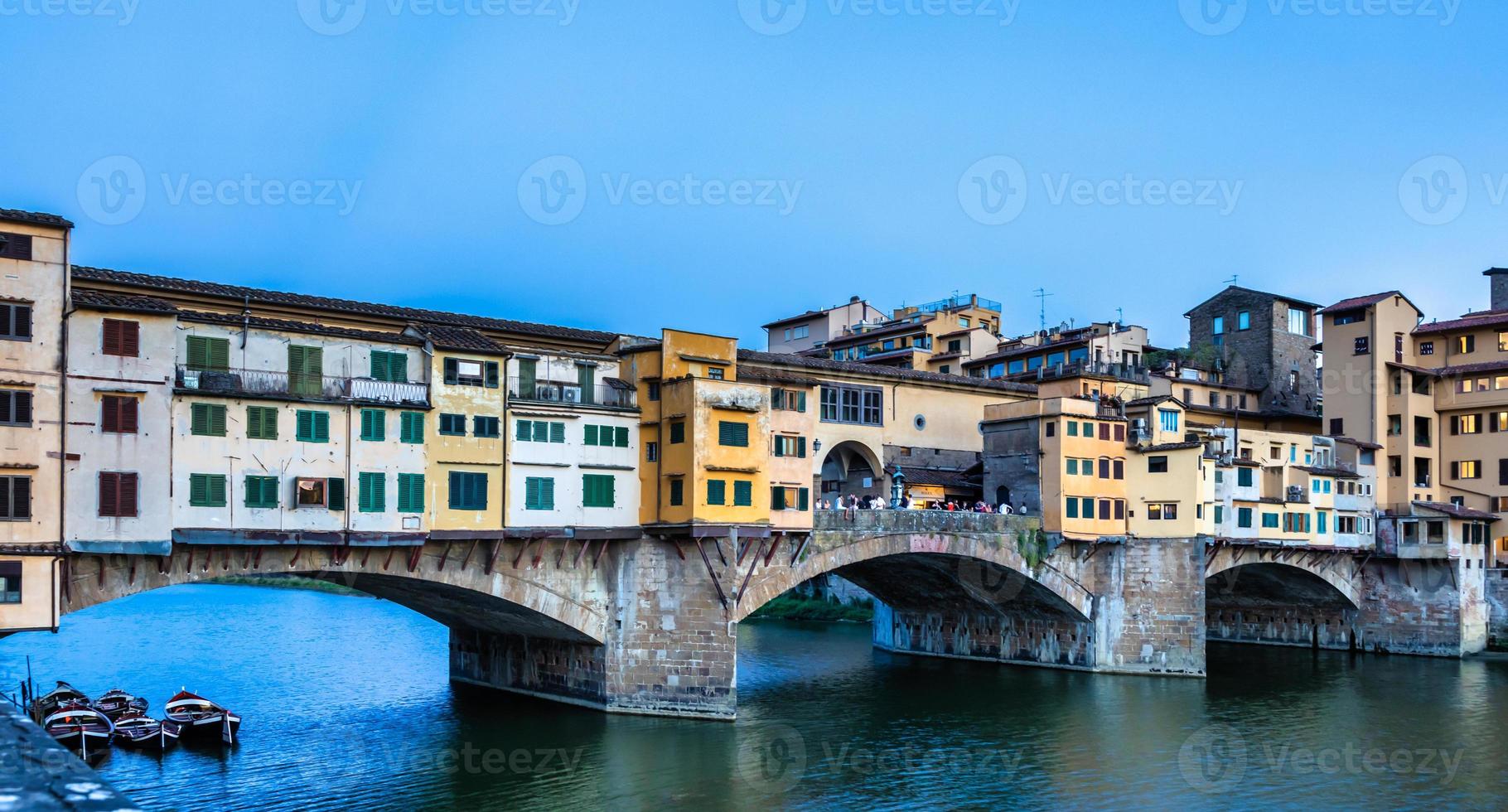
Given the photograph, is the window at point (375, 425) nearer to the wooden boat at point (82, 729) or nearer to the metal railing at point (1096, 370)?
the wooden boat at point (82, 729)

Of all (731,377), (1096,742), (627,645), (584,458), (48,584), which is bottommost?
(1096,742)

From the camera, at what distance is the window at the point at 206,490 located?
34.2m

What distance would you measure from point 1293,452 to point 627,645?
42.6 m

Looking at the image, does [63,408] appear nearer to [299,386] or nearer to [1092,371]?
[299,386]

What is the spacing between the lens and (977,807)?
33750 millimetres

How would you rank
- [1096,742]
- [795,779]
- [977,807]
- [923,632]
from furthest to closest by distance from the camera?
[923,632], [1096,742], [795,779], [977,807]

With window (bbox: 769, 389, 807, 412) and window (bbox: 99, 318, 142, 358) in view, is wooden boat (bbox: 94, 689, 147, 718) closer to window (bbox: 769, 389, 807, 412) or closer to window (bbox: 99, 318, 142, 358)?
window (bbox: 99, 318, 142, 358)

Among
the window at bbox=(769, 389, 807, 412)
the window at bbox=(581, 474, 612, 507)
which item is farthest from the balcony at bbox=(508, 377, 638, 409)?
the window at bbox=(769, 389, 807, 412)

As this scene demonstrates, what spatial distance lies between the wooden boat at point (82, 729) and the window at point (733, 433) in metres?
20.2

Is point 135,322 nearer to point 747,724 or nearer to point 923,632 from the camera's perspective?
point 747,724

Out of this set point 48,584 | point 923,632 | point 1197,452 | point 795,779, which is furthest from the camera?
point 923,632

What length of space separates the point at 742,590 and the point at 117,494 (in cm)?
2058

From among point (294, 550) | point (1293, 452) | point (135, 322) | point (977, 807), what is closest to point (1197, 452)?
point (1293, 452)

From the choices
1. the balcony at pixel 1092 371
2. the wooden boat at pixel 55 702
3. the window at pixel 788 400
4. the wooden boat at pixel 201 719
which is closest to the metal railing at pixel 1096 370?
the balcony at pixel 1092 371
